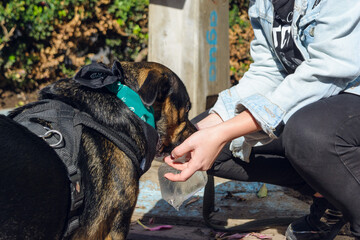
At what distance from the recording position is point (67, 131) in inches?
80.1

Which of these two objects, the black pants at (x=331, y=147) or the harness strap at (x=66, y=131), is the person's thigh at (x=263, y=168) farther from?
the harness strap at (x=66, y=131)

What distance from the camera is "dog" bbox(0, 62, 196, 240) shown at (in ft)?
5.95

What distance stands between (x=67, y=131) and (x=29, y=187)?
318mm

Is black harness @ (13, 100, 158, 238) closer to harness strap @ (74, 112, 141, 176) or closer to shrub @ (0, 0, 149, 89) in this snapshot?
harness strap @ (74, 112, 141, 176)

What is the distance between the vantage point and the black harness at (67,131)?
1986mm

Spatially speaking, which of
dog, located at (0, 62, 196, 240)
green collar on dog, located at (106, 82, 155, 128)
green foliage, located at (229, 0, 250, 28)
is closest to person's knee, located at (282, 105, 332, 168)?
dog, located at (0, 62, 196, 240)

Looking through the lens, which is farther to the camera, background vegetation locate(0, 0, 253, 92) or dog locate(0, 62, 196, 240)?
background vegetation locate(0, 0, 253, 92)

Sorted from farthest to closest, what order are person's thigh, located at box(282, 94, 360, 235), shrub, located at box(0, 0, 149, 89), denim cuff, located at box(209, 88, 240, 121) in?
shrub, located at box(0, 0, 149, 89) → denim cuff, located at box(209, 88, 240, 121) → person's thigh, located at box(282, 94, 360, 235)

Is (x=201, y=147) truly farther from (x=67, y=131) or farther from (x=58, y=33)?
(x=58, y=33)

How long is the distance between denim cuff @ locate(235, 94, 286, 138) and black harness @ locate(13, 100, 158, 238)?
25.4 inches

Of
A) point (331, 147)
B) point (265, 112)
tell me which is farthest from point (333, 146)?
point (265, 112)

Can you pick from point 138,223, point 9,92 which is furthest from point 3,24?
point 138,223

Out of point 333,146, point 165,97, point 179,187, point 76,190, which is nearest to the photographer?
point 76,190

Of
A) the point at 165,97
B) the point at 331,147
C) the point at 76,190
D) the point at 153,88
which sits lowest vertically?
the point at 76,190
